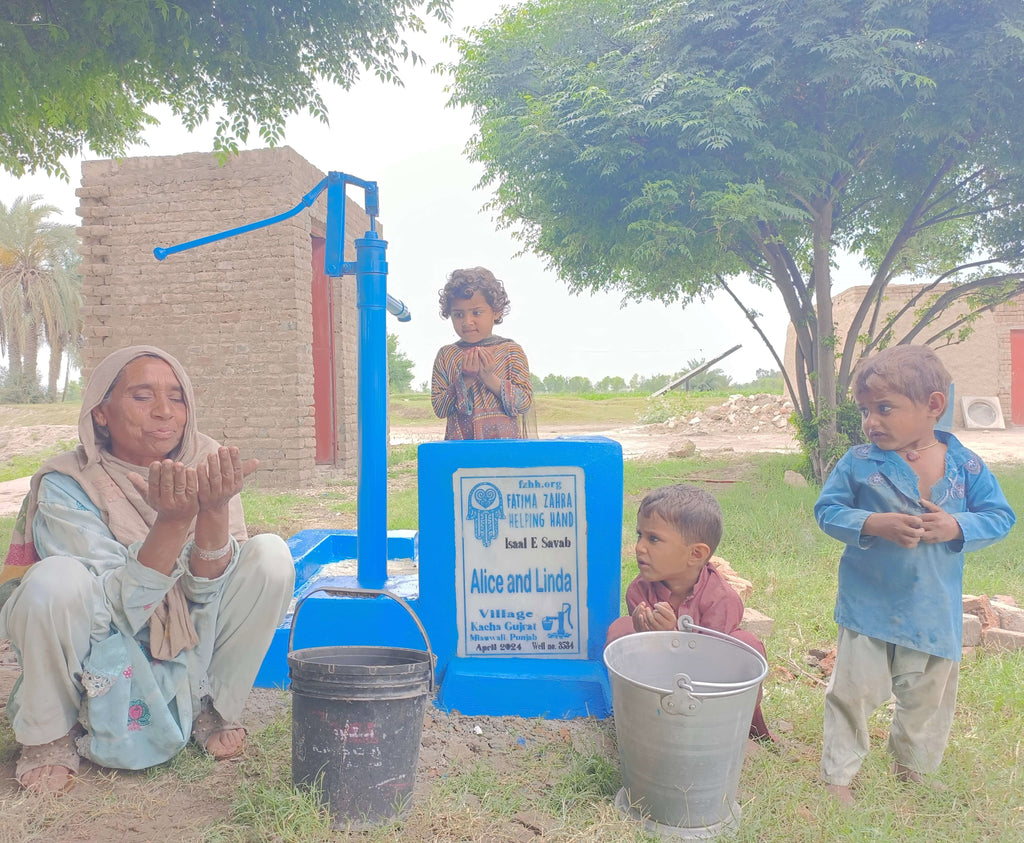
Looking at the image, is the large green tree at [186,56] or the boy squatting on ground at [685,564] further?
the large green tree at [186,56]

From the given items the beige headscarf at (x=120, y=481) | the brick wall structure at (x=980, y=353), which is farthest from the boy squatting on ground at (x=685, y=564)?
the brick wall structure at (x=980, y=353)

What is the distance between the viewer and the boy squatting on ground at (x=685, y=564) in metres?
2.58

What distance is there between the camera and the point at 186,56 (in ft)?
14.8

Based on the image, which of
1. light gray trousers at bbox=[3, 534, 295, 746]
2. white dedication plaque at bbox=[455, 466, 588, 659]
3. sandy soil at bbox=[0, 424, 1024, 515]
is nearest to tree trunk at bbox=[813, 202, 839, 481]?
sandy soil at bbox=[0, 424, 1024, 515]

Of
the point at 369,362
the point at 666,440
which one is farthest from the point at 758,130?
the point at 666,440

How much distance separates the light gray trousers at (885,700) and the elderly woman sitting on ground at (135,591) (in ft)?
5.56

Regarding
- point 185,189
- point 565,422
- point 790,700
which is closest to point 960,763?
point 790,700

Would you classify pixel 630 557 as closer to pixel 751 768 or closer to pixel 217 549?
pixel 751 768

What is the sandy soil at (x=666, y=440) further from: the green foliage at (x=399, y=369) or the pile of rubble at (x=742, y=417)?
the green foliage at (x=399, y=369)

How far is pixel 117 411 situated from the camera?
2465 millimetres

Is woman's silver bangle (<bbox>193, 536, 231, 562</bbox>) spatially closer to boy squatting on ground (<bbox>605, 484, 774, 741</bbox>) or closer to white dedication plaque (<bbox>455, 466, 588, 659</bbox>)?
white dedication plaque (<bbox>455, 466, 588, 659</bbox>)

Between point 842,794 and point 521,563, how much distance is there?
125 cm

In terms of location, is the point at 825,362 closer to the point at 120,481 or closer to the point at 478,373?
the point at 478,373

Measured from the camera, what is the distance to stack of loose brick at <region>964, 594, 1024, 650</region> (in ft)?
11.7
